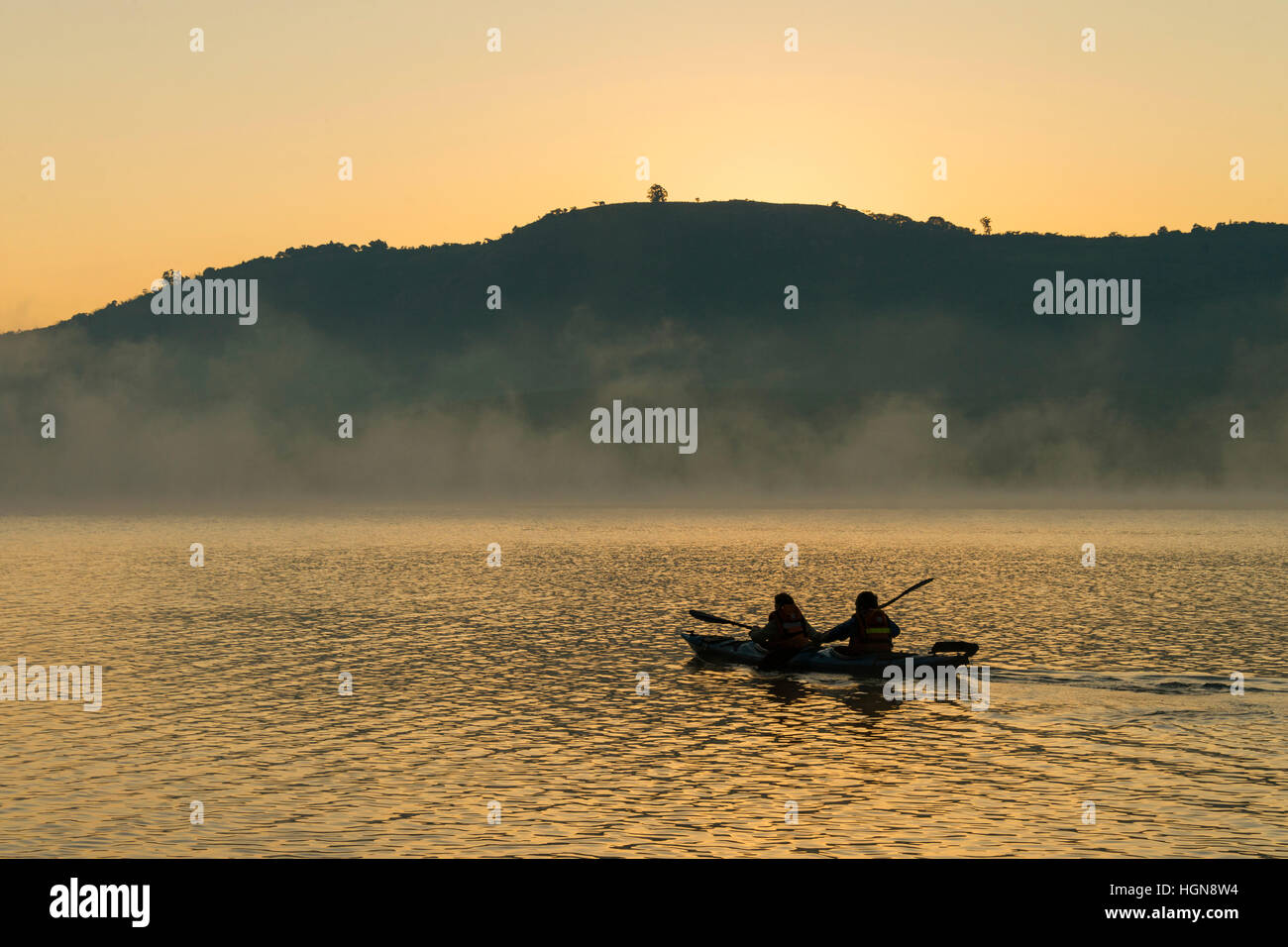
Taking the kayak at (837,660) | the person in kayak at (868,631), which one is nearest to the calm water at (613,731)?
the kayak at (837,660)

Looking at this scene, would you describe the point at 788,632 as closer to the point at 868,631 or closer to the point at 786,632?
the point at 786,632

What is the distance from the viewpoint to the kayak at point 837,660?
122 ft

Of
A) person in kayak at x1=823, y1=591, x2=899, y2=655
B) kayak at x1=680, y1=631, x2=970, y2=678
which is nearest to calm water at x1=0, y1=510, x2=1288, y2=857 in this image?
kayak at x1=680, y1=631, x2=970, y2=678

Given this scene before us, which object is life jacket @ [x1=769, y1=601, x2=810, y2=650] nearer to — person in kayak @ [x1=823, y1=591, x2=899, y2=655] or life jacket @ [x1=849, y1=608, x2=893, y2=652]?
person in kayak @ [x1=823, y1=591, x2=899, y2=655]

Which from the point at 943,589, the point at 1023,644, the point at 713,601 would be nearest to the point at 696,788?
the point at 1023,644

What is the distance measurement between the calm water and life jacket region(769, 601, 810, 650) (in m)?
1.34

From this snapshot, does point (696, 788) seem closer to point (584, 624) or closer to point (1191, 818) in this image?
point (1191, 818)

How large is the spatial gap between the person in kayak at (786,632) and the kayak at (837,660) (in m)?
0.33

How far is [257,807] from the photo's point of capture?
2311 cm

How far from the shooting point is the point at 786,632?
38688mm

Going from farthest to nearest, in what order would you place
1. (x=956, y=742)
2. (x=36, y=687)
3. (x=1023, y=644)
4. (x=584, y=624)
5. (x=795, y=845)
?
(x=584, y=624) → (x=1023, y=644) → (x=36, y=687) → (x=956, y=742) → (x=795, y=845)

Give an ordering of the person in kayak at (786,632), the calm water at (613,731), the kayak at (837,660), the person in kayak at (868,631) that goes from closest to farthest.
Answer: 1. the calm water at (613,731)
2. the kayak at (837,660)
3. the person in kayak at (868,631)
4. the person in kayak at (786,632)

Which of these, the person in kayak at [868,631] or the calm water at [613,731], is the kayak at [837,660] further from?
the calm water at [613,731]
